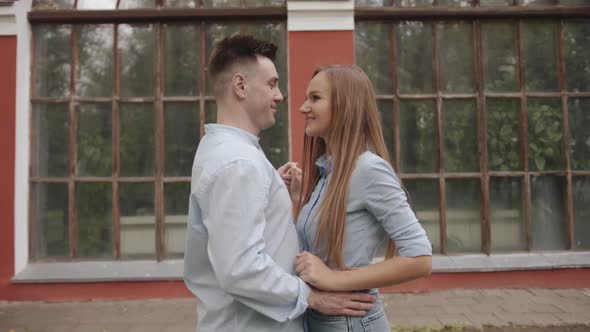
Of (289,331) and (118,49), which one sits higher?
(118,49)

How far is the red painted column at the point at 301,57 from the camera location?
5234mm

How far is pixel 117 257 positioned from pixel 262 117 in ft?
14.0

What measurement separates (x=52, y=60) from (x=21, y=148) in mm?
1090

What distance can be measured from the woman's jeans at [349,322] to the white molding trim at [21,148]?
464 cm

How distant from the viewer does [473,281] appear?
17.2 feet

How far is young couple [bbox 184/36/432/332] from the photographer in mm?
1412

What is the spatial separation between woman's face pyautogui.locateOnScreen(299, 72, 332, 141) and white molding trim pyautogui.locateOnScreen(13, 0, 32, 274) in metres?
4.59

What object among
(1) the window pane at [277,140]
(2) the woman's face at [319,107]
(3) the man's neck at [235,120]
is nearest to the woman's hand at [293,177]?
(2) the woman's face at [319,107]

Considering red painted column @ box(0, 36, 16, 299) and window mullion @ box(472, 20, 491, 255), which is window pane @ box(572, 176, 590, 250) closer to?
window mullion @ box(472, 20, 491, 255)

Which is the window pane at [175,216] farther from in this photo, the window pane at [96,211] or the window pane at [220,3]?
the window pane at [220,3]

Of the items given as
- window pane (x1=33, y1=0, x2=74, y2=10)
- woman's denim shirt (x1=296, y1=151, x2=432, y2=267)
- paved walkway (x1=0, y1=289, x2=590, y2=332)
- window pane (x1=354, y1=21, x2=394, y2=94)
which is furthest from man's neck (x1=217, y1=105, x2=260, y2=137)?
window pane (x1=33, y1=0, x2=74, y2=10)

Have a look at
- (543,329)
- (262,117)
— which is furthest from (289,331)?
(543,329)

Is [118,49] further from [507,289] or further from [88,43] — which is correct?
[507,289]

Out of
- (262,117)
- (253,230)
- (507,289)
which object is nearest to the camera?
(253,230)
